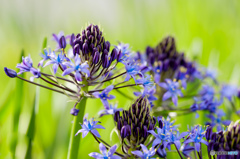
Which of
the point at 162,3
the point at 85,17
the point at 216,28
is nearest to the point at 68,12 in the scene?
the point at 85,17

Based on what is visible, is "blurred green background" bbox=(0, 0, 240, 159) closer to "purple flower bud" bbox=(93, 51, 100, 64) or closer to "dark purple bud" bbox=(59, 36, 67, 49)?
"dark purple bud" bbox=(59, 36, 67, 49)

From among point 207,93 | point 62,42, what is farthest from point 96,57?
point 207,93

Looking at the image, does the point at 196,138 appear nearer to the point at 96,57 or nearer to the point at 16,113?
the point at 96,57

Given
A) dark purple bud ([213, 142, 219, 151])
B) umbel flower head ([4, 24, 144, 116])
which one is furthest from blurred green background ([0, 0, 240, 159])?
dark purple bud ([213, 142, 219, 151])

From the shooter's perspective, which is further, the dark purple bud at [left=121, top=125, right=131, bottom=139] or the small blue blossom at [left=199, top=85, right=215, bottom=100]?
the small blue blossom at [left=199, top=85, right=215, bottom=100]

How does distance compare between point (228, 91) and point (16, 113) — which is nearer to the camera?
point (16, 113)

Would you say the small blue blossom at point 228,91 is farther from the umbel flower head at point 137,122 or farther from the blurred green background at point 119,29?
the umbel flower head at point 137,122
